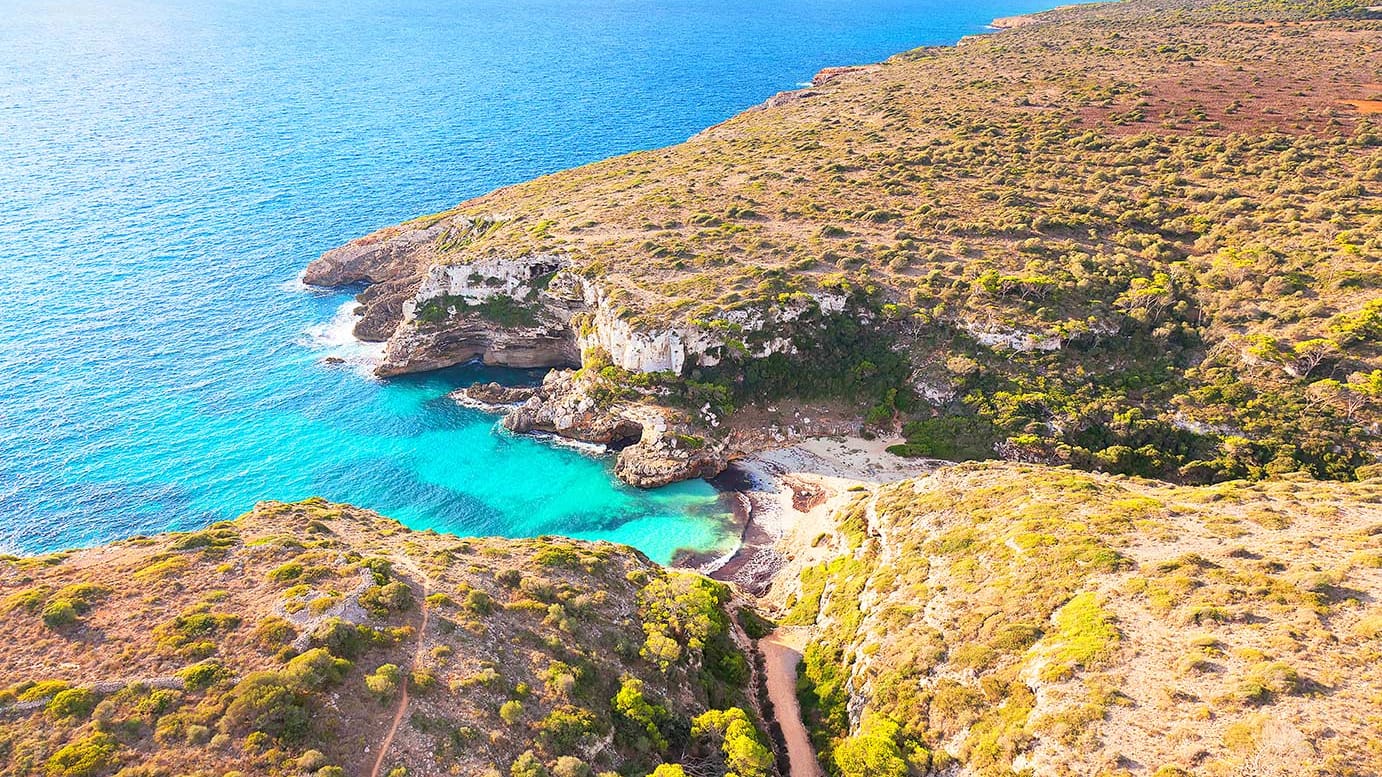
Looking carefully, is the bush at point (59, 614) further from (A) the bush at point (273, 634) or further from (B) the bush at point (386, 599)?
(B) the bush at point (386, 599)

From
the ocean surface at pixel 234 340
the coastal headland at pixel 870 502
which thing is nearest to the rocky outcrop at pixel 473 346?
the coastal headland at pixel 870 502

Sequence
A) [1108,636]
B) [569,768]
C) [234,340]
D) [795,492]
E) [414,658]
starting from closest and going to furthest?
[569,768] → [1108,636] → [414,658] → [795,492] → [234,340]

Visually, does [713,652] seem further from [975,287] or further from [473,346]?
[473,346]

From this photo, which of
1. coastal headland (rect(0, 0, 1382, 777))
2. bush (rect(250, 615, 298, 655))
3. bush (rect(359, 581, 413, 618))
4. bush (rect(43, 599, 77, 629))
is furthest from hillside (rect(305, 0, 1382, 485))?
bush (rect(43, 599, 77, 629))

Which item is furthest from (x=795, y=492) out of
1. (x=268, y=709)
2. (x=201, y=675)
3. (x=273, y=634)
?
(x=201, y=675)

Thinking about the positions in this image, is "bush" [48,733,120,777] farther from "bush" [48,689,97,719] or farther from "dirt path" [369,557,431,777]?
"dirt path" [369,557,431,777]

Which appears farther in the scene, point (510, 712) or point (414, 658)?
point (414, 658)
